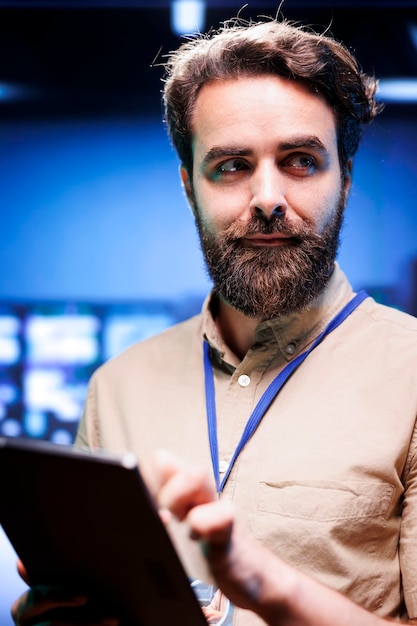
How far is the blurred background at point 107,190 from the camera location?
3182 mm

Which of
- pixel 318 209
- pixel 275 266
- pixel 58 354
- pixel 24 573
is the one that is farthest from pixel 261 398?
pixel 58 354

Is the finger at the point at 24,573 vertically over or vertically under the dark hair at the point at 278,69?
under

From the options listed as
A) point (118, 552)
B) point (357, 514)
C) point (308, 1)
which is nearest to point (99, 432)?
point (357, 514)

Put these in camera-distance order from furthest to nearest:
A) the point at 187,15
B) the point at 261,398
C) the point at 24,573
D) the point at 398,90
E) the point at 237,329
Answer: the point at 398,90 < the point at 187,15 < the point at 237,329 < the point at 261,398 < the point at 24,573

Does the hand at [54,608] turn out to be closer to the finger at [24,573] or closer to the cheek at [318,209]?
the finger at [24,573]

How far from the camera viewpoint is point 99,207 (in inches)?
138

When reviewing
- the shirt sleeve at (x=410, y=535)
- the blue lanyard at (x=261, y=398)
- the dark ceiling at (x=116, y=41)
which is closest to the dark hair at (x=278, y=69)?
the blue lanyard at (x=261, y=398)

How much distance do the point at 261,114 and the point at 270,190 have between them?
0.16 meters

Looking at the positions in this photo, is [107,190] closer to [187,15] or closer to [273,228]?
[187,15]

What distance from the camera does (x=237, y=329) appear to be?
1.57 m

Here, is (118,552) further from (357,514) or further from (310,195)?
(310,195)

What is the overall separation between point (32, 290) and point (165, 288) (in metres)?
0.64

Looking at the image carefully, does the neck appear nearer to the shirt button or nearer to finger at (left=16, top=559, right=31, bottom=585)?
the shirt button

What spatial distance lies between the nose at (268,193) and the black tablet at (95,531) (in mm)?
709
